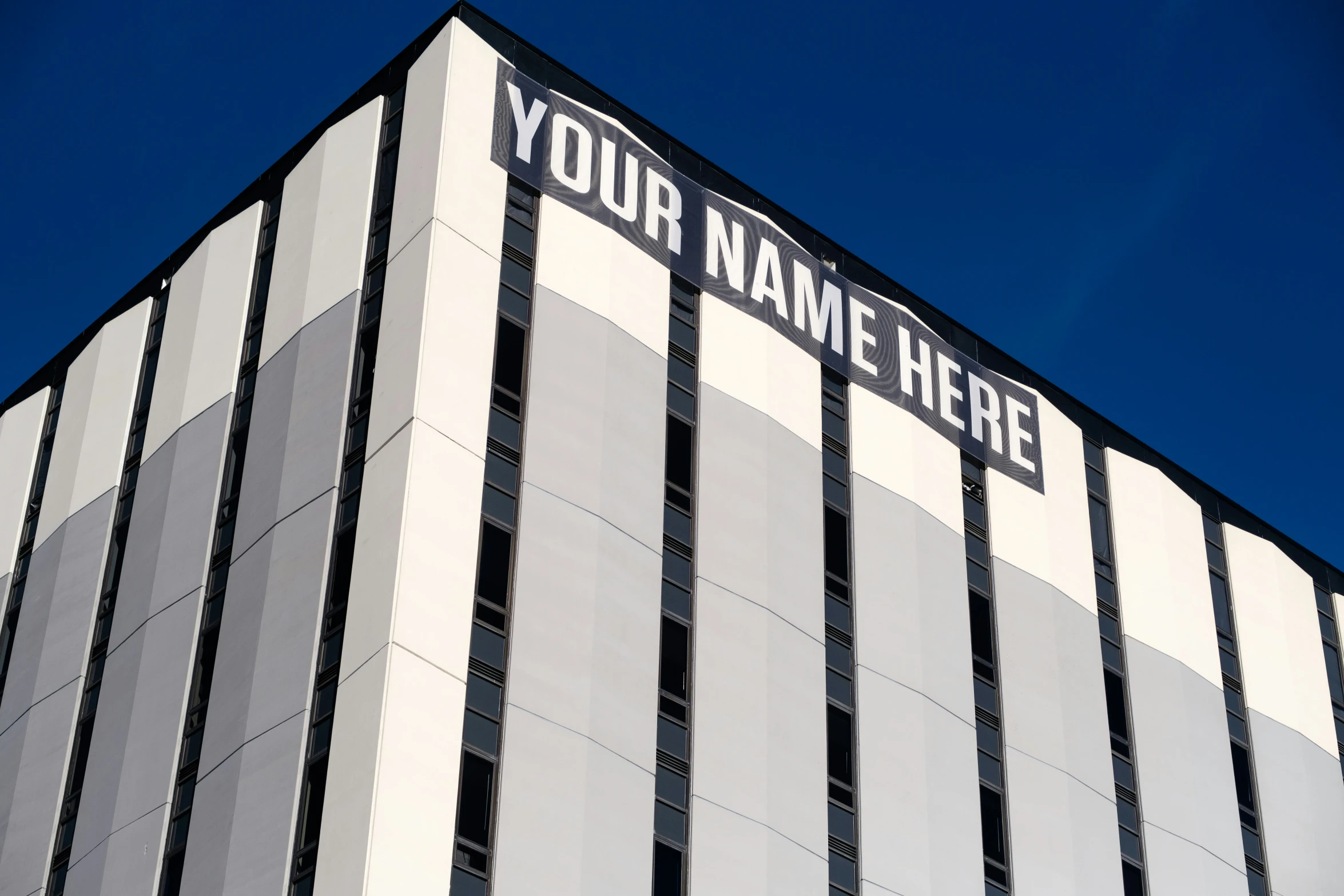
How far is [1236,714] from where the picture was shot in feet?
177

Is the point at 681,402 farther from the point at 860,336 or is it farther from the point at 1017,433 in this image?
the point at 1017,433

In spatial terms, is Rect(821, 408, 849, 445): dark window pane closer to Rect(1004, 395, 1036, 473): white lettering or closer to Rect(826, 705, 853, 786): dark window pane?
Rect(1004, 395, 1036, 473): white lettering

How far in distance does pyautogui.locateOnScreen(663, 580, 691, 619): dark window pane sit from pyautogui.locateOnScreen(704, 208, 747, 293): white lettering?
9.63 m

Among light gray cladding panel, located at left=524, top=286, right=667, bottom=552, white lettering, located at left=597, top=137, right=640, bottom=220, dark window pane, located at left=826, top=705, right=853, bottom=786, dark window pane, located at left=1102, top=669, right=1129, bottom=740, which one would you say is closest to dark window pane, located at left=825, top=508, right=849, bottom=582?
dark window pane, located at left=826, top=705, right=853, bottom=786

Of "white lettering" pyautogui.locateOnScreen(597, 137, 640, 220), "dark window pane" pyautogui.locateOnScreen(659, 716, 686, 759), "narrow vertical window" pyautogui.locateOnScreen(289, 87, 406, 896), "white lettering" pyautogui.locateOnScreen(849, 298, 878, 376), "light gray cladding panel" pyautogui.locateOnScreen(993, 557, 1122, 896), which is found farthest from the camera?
"white lettering" pyautogui.locateOnScreen(849, 298, 878, 376)

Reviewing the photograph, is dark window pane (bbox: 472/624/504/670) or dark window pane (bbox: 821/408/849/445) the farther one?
dark window pane (bbox: 821/408/849/445)

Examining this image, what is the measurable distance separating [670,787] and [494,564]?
5847 mm

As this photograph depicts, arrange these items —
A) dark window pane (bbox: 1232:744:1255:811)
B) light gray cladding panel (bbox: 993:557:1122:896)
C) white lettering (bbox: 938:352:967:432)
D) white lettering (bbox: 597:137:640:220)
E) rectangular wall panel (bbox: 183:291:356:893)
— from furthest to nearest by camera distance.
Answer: dark window pane (bbox: 1232:744:1255:811) < white lettering (bbox: 938:352:967:432) < white lettering (bbox: 597:137:640:220) < light gray cladding panel (bbox: 993:557:1122:896) < rectangular wall panel (bbox: 183:291:356:893)

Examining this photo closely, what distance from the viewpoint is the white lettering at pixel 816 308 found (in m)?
48.9

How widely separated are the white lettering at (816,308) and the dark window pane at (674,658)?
1123cm

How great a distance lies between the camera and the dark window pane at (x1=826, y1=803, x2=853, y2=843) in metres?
40.8

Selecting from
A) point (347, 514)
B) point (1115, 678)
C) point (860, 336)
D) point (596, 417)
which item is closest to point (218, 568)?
point (347, 514)

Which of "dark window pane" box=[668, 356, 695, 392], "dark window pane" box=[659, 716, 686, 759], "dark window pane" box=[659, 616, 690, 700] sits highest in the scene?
"dark window pane" box=[668, 356, 695, 392]

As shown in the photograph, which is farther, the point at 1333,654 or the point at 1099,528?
the point at 1333,654
